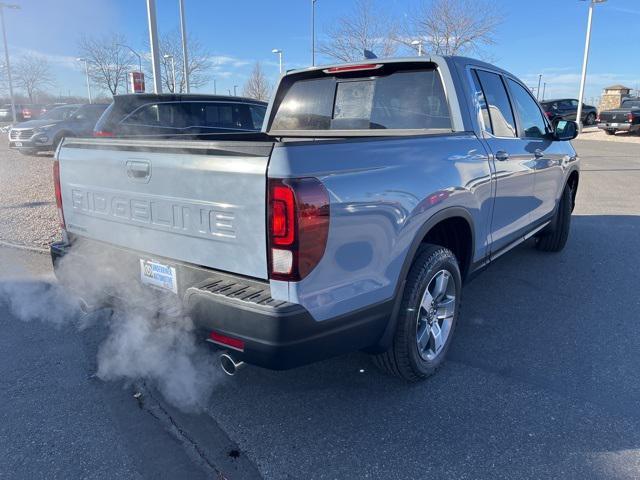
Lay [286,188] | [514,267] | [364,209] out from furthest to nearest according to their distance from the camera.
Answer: [514,267] → [364,209] → [286,188]

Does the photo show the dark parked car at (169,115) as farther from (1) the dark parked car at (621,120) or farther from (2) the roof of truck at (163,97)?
(1) the dark parked car at (621,120)

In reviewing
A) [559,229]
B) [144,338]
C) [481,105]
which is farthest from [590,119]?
[144,338]

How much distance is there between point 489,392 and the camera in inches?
117

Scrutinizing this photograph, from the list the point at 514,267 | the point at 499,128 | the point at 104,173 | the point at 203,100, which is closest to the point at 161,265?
the point at 104,173

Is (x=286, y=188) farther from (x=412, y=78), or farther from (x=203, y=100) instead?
(x=203, y=100)

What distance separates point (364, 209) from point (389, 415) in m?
1.22

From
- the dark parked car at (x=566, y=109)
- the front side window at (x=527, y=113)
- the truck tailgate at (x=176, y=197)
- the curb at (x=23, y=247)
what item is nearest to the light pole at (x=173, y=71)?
the dark parked car at (x=566, y=109)

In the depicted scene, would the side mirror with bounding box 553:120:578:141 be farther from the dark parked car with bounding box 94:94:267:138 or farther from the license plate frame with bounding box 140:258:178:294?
the dark parked car with bounding box 94:94:267:138

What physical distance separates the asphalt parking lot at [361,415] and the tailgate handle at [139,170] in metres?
1.27

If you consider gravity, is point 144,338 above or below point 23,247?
above

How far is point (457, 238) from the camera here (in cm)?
343

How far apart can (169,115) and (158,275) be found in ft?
26.4

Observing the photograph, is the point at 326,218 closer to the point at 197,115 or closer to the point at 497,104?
the point at 497,104

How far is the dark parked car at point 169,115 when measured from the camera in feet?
31.7
